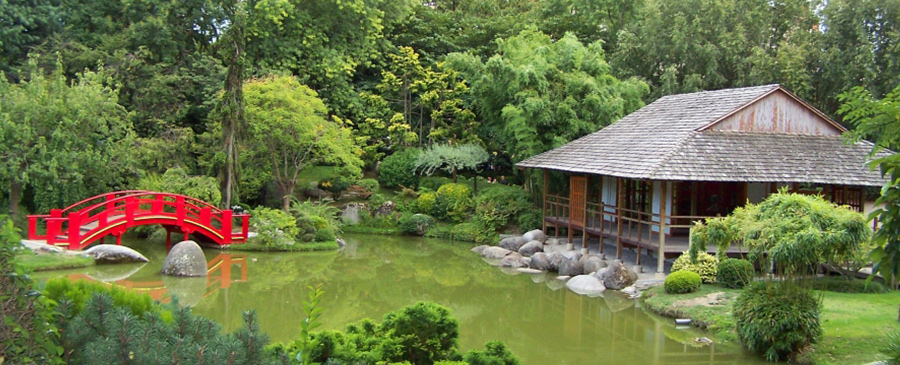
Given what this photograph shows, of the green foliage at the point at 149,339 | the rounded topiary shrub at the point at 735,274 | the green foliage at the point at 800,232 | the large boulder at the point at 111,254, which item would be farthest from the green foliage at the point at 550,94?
the green foliage at the point at 149,339

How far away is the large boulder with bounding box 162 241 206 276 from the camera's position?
54.4 ft

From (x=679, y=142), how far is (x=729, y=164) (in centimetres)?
124

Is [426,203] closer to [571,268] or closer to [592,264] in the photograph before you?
[571,268]

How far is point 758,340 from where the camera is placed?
1084 centimetres

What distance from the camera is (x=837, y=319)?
11.9 metres

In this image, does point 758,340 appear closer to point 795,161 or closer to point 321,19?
point 795,161

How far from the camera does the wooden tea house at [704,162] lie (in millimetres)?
16531

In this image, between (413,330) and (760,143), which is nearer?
(413,330)

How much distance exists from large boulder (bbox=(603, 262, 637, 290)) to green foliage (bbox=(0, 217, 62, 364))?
13389 millimetres

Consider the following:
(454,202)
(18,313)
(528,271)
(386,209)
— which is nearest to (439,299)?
(528,271)

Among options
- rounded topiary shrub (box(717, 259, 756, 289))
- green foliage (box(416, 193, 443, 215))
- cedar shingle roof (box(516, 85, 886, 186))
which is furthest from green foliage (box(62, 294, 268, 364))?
green foliage (box(416, 193, 443, 215))

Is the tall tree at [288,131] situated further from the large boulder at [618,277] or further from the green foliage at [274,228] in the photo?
the large boulder at [618,277]

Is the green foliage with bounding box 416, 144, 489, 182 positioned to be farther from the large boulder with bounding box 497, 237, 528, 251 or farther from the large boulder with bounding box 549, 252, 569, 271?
the large boulder with bounding box 549, 252, 569, 271

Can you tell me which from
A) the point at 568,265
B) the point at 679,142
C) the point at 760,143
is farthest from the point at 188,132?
the point at 760,143
